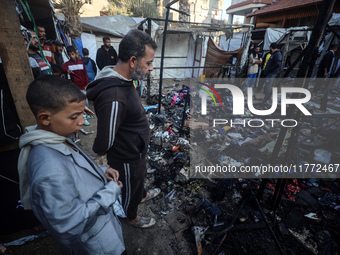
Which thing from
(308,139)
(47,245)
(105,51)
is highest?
(105,51)

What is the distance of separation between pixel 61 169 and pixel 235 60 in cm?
1002

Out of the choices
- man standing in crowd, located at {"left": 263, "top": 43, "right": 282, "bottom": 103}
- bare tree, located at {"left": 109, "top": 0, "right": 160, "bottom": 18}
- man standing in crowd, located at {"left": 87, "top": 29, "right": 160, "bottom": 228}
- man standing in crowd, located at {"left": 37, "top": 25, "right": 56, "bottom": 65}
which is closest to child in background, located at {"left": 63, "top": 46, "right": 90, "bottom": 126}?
man standing in crowd, located at {"left": 37, "top": 25, "right": 56, "bottom": 65}

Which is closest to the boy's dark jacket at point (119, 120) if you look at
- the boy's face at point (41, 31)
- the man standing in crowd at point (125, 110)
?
the man standing in crowd at point (125, 110)

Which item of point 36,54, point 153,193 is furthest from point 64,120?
point 36,54

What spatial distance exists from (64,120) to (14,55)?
1527 mm

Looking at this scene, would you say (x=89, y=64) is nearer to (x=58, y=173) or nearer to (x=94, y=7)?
(x=58, y=173)

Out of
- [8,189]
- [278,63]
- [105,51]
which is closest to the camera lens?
[8,189]

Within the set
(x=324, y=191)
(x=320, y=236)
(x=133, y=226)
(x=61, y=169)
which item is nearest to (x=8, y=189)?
(x=133, y=226)

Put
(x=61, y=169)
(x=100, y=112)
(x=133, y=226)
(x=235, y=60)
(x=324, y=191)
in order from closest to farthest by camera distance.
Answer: (x=61, y=169) < (x=100, y=112) < (x=133, y=226) < (x=324, y=191) < (x=235, y=60)

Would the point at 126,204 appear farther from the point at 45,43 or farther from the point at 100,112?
the point at 45,43

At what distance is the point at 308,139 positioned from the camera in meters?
4.42

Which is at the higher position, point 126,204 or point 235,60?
point 235,60

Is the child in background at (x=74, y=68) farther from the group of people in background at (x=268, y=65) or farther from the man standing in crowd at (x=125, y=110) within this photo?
the group of people in background at (x=268, y=65)

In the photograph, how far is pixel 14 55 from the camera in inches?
68.6
